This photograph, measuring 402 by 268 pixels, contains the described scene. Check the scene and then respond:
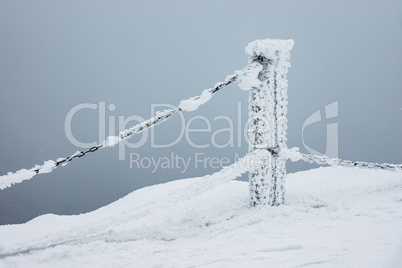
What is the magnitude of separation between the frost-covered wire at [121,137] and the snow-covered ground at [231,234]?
Result: 467mm

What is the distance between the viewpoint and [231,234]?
205 cm

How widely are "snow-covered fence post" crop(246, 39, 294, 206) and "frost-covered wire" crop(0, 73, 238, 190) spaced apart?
0.29m

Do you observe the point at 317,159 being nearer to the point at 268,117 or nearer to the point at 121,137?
the point at 268,117

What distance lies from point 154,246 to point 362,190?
2.25m

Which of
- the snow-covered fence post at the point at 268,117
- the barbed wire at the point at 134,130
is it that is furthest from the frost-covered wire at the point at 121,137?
the snow-covered fence post at the point at 268,117

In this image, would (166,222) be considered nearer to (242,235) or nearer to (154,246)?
(154,246)

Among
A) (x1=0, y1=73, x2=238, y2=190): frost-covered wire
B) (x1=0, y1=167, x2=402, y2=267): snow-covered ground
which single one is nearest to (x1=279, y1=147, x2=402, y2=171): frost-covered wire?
(x1=0, y1=167, x2=402, y2=267): snow-covered ground

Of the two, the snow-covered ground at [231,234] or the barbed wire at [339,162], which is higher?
the barbed wire at [339,162]

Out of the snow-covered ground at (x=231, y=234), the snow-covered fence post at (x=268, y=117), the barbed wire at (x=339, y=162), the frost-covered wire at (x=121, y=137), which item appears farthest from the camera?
the barbed wire at (x=339, y=162)

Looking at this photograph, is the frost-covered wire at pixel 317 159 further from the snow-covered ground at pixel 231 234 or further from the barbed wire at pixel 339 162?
the snow-covered ground at pixel 231 234

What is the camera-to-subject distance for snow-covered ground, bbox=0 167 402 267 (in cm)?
158

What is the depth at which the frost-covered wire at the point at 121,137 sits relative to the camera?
6.81 ft

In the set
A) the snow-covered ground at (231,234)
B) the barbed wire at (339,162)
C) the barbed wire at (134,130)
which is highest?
the barbed wire at (134,130)

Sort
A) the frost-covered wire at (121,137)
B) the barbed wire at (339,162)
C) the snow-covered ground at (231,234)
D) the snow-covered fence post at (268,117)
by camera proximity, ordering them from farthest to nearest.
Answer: the barbed wire at (339,162)
the snow-covered fence post at (268,117)
the frost-covered wire at (121,137)
the snow-covered ground at (231,234)
